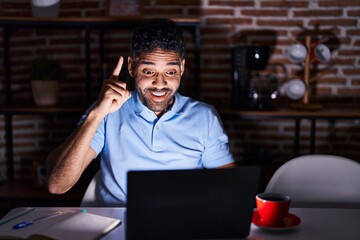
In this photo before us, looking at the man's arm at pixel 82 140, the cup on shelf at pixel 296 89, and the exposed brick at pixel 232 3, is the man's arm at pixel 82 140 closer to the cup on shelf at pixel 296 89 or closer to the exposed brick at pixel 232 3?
the cup on shelf at pixel 296 89

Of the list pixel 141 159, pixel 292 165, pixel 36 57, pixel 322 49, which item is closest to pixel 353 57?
pixel 322 49

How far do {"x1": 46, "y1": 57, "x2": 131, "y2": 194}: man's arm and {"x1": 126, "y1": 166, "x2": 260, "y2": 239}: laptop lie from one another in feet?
1.77

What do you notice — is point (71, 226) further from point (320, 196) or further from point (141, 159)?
point (320, 196)

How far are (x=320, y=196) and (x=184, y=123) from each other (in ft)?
1.86

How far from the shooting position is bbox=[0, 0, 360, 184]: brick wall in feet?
9.53

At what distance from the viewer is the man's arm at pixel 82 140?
1515mm

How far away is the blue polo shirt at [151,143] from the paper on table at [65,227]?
383 millimetres

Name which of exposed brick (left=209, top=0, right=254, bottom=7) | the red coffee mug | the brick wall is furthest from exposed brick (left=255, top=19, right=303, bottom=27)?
the red coffee mug

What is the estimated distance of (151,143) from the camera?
170 centimetres

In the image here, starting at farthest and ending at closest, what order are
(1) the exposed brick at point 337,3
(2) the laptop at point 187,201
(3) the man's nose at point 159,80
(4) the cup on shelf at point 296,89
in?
(1) the exposed brick at point 337,3, (4) the cup on shelf at point 296,89, (3) the man's nose at point 159,80, (2) the laptop at point 187,201

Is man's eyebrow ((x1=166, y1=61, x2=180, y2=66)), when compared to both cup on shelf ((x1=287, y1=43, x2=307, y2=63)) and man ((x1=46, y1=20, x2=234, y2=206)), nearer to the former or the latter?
man ((x1=46, y1=20, x2=234, y2=206))

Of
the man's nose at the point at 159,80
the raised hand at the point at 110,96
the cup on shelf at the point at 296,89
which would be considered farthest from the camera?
the cup on shelf at the point at 296,89

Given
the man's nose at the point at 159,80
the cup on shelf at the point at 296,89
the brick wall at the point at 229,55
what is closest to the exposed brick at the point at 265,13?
the brick wall at the point at 229,55

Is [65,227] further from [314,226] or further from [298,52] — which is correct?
[298,52]
